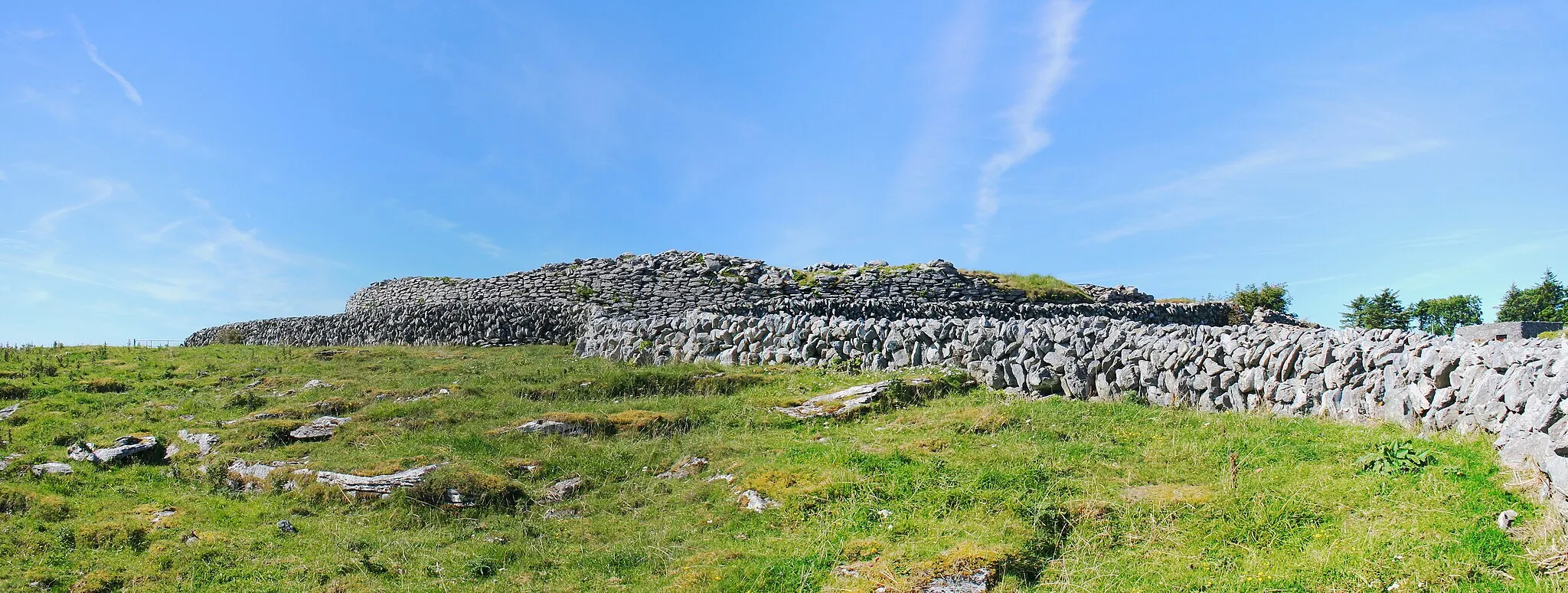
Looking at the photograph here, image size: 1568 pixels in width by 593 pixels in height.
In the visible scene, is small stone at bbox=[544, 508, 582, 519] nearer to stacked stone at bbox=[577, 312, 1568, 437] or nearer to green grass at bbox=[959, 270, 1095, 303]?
stacked stone at bbox=[577, 312, 1568, 437]

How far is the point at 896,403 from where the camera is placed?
1377cm

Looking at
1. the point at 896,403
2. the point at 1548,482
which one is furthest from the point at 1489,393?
the point at 896,403

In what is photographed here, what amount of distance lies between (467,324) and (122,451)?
48.6 feet

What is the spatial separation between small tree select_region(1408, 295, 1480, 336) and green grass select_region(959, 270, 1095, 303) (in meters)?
14.3

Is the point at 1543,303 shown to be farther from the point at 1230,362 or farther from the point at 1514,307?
the point at 1230,362

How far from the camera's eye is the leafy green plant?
849 cm

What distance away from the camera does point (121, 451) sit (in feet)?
42.1

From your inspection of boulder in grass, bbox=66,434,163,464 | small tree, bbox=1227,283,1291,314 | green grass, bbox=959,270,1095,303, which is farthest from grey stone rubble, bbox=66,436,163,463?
small tree, bbox=1227,283,1291,314

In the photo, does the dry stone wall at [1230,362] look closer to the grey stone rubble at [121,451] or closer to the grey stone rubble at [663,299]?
the grey stone rubble at [663,299]

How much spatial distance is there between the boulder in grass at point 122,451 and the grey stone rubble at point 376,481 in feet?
13.6

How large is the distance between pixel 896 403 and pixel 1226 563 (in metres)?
6.81

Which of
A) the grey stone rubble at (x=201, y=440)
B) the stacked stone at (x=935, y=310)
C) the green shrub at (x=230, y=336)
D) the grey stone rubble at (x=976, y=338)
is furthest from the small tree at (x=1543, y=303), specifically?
the green shrub at (x=230, y=336)

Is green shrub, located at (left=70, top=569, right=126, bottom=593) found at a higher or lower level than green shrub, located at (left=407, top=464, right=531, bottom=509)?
lower

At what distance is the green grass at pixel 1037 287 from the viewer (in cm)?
3139
